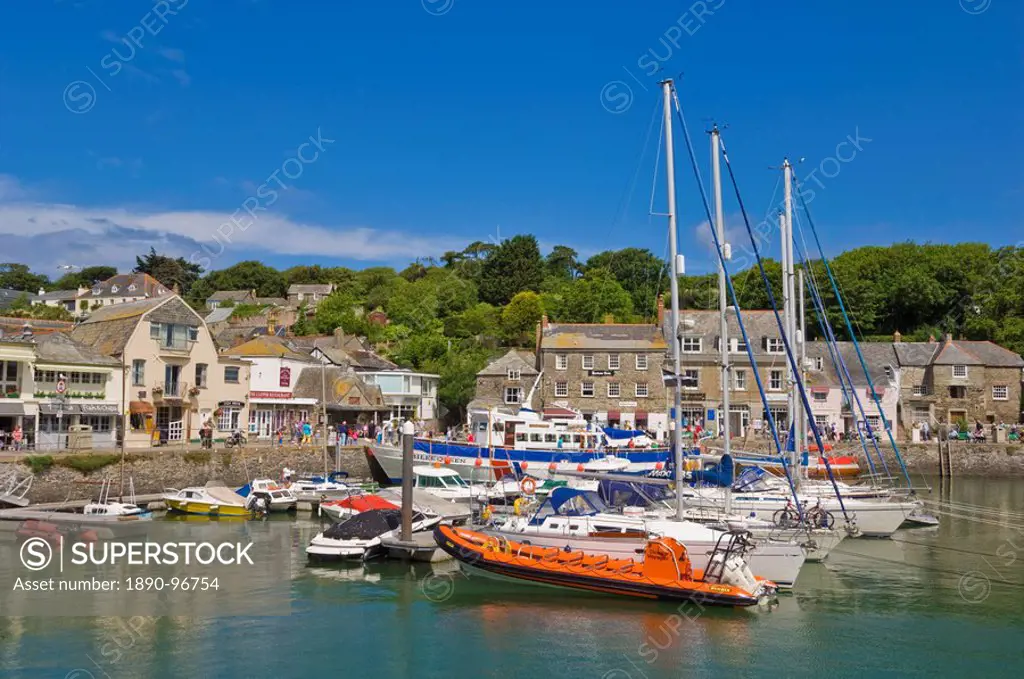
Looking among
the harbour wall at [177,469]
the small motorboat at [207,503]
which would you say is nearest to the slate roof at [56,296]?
the harbour wall at [177,469]

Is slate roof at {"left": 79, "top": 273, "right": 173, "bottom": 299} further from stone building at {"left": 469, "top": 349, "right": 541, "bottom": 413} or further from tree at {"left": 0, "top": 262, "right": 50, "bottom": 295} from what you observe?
stone building at {"left": 469, "top": 349, "right": 541, "bottom": 413}

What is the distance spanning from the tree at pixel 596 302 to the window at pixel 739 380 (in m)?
22.7

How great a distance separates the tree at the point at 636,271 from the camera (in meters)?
101

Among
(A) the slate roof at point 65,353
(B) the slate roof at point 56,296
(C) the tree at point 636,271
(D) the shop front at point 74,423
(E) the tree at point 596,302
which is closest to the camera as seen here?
(D) the shop front at point 74,423

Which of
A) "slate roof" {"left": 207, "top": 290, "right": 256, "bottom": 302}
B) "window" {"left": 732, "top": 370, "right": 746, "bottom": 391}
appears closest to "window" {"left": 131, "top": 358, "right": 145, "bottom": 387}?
"window" {"left": 732, "top": 370, "right": 746, "bottom": 391}

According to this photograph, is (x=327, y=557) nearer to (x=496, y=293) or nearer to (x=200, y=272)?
(x=496, y=293)

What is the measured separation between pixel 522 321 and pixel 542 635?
69.1 meters

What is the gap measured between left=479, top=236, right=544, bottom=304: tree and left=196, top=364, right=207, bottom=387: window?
→ 175 ft

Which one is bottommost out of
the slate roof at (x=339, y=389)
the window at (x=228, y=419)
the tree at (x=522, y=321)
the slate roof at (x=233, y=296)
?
the window at (x=228, y=419)

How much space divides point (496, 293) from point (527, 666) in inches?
3378

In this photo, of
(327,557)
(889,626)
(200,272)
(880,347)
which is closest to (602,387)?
(880,347)

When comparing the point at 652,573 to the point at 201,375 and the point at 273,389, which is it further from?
the point at 273,389

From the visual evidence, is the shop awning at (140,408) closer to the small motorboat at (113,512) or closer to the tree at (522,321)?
the small motorboat at (113,512)

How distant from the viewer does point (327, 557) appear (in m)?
29.7
